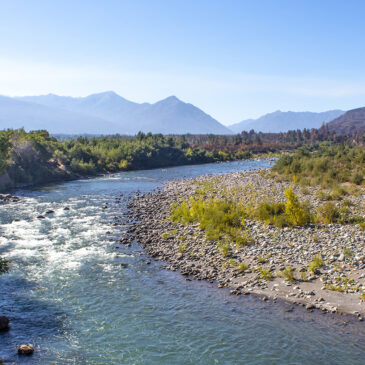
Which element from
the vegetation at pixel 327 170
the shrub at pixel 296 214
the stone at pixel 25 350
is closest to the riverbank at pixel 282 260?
the shrub at pixel 296 214

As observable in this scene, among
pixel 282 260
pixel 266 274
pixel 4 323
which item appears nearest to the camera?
pixel 4 323

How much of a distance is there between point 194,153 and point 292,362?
93.2 metres

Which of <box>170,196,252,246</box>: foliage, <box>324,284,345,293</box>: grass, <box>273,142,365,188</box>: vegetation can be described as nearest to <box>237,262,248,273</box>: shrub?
<box>170,196,252,246</box>: foliage

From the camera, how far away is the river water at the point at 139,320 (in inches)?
420

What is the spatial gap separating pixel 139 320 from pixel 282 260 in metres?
7.08

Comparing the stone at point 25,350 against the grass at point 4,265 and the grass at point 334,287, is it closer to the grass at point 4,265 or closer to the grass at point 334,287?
the grass at point 4,265

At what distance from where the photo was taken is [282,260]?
1598 centimetres

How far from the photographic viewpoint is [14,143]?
179 ft

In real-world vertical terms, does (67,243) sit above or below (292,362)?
above

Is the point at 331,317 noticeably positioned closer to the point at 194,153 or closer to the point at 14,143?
the point at 14,143

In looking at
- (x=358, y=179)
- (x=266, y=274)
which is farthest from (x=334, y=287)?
(x=358, y=179)

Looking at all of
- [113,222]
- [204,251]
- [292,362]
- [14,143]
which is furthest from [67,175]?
[292,362]

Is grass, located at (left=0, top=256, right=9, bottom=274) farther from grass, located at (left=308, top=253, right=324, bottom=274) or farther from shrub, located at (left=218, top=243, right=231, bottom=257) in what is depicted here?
grass, located at (left=308, top=253, right=324, bottom=274)

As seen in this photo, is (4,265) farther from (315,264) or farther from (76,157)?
(76,157)
